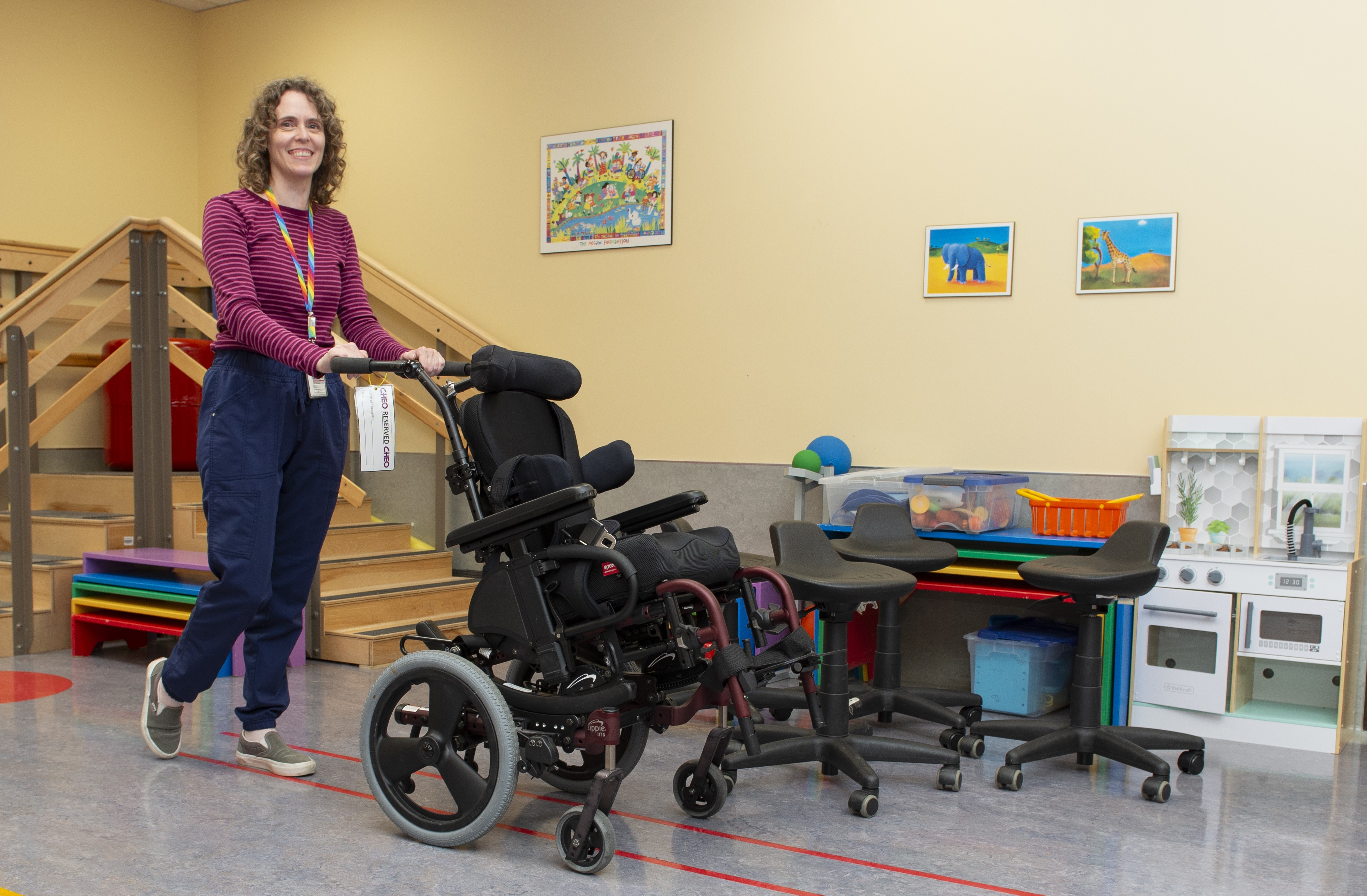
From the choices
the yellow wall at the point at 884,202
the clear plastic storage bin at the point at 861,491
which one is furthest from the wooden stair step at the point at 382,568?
the clear plastic storage bin at the point at 861,491

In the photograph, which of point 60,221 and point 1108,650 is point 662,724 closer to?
point 1108,650

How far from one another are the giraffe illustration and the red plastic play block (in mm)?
3784

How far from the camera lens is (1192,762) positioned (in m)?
3.18

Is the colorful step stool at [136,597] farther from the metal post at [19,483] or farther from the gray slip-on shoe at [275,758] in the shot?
the gray slip-on shoe at [275,758]

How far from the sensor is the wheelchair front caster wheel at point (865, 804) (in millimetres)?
2762

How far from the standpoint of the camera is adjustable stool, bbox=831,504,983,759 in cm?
348

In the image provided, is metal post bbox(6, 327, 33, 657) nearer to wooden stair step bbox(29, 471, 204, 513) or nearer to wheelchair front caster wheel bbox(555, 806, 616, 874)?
wooden stair step bbox(29, 471, 204, 513)

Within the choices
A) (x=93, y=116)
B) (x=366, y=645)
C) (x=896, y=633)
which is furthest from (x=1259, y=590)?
(x=93, y=116)

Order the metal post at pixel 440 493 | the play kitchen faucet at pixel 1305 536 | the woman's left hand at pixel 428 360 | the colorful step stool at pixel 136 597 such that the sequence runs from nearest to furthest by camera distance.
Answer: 1. the woman's left hand at pixel 428 360
2. the play kitchen faucet at pixel 1305 536
3. the colorful step stool at pixel 136 597
4. the metal post at pixel 440 493

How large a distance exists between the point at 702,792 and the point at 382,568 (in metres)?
2.72

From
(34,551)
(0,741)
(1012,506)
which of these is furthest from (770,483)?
(34,551)

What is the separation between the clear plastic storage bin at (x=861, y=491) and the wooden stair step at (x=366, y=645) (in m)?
1.58

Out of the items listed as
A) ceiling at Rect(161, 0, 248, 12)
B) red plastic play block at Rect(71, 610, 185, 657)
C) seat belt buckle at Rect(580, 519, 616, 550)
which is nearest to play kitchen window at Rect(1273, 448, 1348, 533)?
A: seat belt buckle at Rect(580, 519, 616, 550)

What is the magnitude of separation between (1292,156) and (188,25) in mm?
5786
